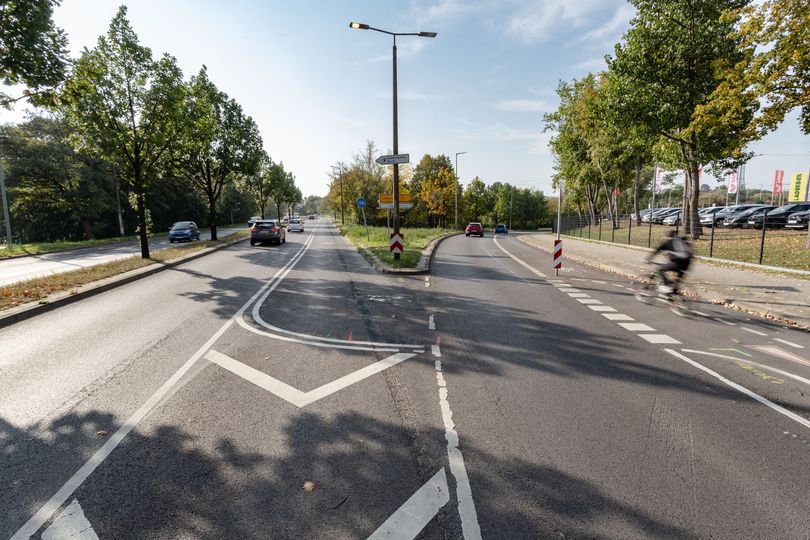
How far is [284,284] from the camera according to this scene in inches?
451

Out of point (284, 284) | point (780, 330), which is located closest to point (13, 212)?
point (284, 284)

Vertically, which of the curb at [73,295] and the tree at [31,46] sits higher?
the tree at [31,46]

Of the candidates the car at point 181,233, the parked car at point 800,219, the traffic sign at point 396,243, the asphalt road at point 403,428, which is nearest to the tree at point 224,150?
the car at point 181,233

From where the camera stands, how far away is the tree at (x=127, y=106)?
1466cm

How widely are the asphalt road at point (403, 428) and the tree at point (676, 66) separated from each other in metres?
17.0

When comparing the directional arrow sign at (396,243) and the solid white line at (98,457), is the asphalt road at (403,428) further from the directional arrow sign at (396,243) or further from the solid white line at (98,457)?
the directional arrow sign at (396,243)

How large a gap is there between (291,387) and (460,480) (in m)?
2.37

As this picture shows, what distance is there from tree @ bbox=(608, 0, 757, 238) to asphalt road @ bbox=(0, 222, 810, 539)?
55.9 ft

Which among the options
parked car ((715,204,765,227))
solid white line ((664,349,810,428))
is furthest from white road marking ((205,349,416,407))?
parked car ((715,204,765,227))

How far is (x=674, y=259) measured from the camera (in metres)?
8.73

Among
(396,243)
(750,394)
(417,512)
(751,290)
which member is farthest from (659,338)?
(396,243)

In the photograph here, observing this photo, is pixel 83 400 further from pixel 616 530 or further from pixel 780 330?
pixel 780 330

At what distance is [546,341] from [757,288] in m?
7.97

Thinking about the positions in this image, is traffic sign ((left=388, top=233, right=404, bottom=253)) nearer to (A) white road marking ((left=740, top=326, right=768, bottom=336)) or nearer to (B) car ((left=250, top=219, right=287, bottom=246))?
(A) white road marking ((left=740, top=326, right=768, bottom=336))
